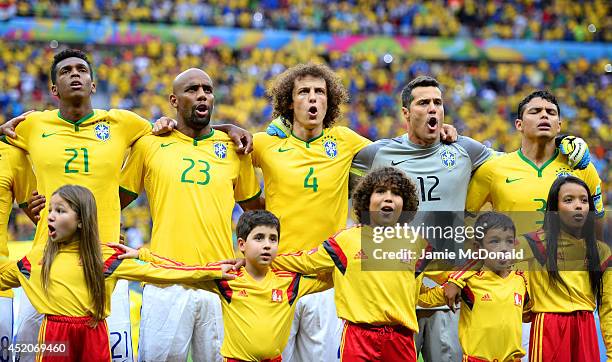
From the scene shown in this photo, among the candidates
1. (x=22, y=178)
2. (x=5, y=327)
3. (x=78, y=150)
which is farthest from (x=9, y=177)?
(x=5, y=327)

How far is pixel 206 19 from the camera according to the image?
28.3 meters

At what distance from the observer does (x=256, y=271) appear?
6.21m

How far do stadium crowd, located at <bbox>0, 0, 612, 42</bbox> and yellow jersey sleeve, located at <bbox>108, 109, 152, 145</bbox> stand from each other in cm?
2103

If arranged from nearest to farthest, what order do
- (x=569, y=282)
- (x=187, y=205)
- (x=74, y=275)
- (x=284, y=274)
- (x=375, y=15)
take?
(x=74, y=275) < (x=569, y=282) < (x=284, y=274) < (x=187, y=205) < (x=375, y=15)

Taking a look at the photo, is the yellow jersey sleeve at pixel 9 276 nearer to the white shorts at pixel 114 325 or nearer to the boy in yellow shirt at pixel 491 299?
the white shorts at pixel 114 325

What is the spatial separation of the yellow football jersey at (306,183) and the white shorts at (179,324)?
0.71 m

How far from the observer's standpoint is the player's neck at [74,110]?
671 centimetres

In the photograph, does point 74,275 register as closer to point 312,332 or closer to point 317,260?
point 317,260

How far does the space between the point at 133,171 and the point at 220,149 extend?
2.22 feet

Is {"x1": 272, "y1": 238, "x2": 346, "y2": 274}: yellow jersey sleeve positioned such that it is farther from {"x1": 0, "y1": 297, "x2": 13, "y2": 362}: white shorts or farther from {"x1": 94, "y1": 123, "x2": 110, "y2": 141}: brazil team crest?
{"x1": 0, "y1": 297, "x2": 13, "y2": 362}: white shorts

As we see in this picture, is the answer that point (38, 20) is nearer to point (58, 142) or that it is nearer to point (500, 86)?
point (500, 86)

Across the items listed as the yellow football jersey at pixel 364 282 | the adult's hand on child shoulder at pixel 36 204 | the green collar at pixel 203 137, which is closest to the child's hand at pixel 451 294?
the yellow football jersey at pixel 364 282

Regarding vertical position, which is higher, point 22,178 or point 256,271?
point 22,178

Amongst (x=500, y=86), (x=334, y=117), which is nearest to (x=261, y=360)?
(x=334, y=117)
